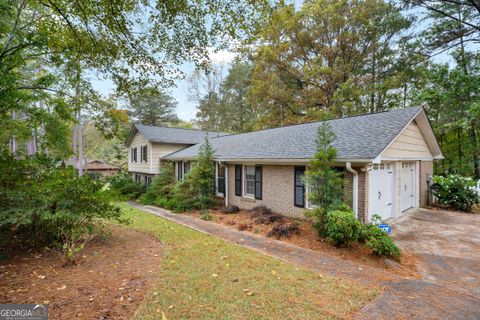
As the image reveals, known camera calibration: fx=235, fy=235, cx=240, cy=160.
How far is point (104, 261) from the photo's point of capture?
497 cm

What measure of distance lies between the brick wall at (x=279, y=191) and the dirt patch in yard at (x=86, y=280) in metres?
5.04

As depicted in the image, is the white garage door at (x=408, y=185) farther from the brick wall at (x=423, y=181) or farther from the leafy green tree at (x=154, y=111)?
the leafy green tree at (x=154, y=111)

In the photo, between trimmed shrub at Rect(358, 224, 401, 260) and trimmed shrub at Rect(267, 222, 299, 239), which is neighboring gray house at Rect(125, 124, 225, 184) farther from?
trimmed shrub at Rect(358, 224, 401, 260)

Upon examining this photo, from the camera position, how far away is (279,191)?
9461mm

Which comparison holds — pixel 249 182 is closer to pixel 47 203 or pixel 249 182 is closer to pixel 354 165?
pixel 354 165

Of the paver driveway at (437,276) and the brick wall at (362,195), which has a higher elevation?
the brick wall at (362,195)

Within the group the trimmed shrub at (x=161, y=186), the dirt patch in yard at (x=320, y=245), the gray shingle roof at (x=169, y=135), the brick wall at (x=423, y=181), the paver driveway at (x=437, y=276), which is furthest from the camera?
the gray shingle roof at (x=169, y=135)

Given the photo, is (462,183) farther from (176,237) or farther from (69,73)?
(69,73)

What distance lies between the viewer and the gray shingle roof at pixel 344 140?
284 inches

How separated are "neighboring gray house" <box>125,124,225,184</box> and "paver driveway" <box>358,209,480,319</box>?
1218 cm

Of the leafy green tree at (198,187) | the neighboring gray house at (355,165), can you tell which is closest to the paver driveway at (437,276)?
the neighboring gray house at (355,165)

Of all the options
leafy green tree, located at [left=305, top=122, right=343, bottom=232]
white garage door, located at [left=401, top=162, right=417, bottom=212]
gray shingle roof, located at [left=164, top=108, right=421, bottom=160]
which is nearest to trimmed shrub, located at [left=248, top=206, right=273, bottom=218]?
gray shingle roof, located at [left=164, top=108, right=421, bottom=160]

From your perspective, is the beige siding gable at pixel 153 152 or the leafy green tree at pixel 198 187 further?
the beige siding gable at pixel 153 152

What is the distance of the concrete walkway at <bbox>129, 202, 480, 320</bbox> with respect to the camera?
324 centimetres
